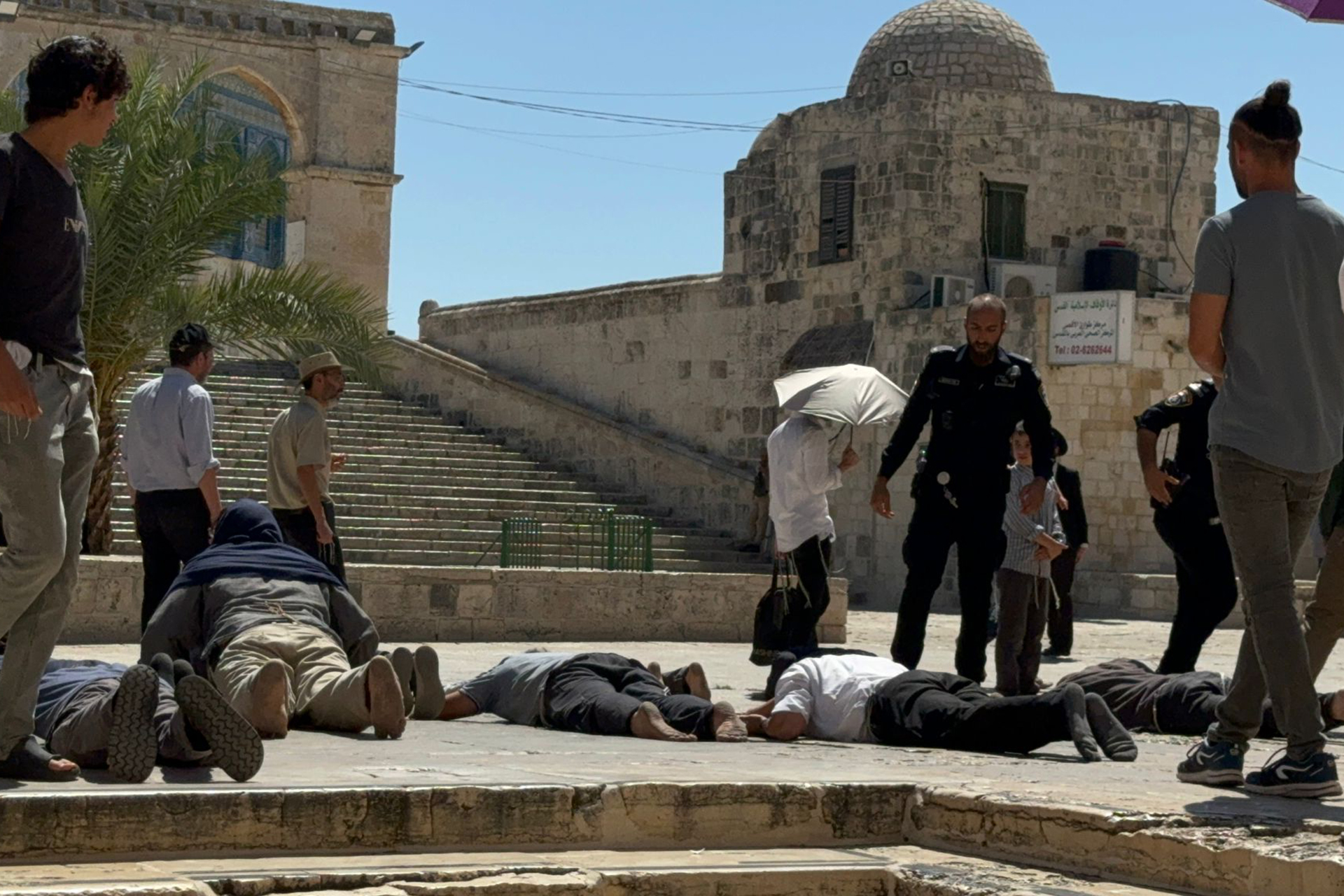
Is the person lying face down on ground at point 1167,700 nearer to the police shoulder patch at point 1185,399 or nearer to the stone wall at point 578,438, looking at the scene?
the police shoulder patch at point 1185,399

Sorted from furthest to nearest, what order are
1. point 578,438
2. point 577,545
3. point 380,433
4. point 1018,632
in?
point 578,438, point 380,433, point 577,545, point 1018,632

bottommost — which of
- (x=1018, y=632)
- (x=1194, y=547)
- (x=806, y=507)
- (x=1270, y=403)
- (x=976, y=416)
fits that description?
(x=1018, y=632)

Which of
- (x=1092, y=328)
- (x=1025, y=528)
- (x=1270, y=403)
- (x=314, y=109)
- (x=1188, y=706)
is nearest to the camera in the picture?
(x=1270, y=403)

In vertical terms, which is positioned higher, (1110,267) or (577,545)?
(1110,267)

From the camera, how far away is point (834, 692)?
7.06 metres

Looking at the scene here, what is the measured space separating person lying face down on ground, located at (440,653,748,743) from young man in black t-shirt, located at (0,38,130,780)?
7.67 ft

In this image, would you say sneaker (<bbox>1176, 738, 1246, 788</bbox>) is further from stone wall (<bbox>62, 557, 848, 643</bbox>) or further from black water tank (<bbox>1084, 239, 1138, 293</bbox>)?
black water tank (<bbox>1084, 239, 1138, 293</bbox>)

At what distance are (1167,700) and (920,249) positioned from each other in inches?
697

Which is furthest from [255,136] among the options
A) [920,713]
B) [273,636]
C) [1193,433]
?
[920,713]

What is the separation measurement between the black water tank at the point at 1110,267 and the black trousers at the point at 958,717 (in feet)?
62.9

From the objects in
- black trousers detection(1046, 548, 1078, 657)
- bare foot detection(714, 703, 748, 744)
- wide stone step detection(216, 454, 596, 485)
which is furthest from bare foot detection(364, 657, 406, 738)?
wide stone step detection(216, 454, 596, 485)

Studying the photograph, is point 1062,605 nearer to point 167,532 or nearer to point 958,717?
point 167,532

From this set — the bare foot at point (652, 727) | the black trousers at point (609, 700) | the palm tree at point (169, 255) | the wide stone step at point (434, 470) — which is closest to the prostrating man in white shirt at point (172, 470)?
the black trousers at point (609, 700)

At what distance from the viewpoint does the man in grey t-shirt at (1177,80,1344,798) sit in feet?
17.5
